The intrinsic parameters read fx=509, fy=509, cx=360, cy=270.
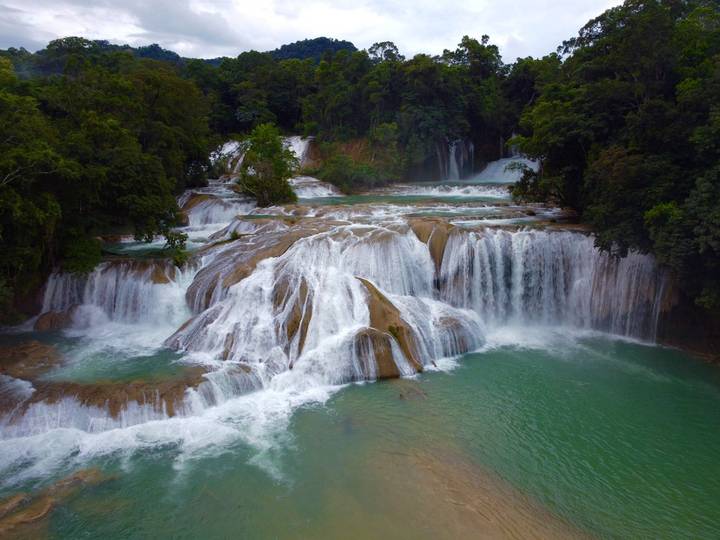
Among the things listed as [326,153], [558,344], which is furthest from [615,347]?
[326,153]

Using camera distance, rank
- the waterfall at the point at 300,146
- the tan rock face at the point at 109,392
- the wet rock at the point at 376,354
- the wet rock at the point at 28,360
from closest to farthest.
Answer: the tan rock face at the point at 109,392
the wet rock at the point at 28,360
the wet rock at the point at 376,354
the waterfall at the point at 300,146

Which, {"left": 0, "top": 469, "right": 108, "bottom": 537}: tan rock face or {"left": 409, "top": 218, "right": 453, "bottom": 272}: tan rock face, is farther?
{"left": 409, "top": 218, "right": 453, "bottom": 272}: tan rock face

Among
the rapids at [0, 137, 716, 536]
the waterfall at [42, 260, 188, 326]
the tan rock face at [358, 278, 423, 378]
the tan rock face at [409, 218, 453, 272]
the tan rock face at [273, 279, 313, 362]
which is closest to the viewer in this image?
the rapids at [0, 137, 716, 536]

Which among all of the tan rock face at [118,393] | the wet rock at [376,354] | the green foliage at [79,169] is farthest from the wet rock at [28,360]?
the wet rock at [376,354]

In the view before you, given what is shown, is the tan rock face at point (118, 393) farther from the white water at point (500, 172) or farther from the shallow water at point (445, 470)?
the white water at point (500, 172)

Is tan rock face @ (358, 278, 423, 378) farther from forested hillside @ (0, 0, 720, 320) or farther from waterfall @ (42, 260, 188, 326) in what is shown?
forested hillside @ (0, 0, 720, 320)

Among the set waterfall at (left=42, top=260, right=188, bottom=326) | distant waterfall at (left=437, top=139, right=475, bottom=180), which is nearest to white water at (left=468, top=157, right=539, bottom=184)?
distant waterfall at (left=437, top=139, right=475, bottom=180)
